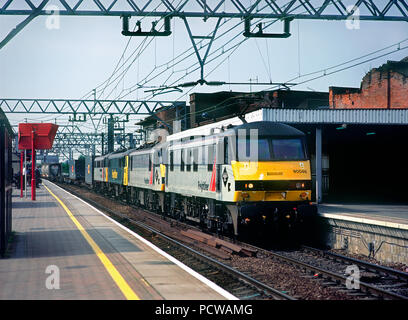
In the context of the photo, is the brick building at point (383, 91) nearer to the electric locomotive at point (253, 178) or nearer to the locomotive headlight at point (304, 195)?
the electric locomotive at point (253, 178)

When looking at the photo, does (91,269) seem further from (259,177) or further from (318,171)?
(318,171)

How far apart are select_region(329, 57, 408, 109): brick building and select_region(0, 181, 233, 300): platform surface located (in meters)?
24.6

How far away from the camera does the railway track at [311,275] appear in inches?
357

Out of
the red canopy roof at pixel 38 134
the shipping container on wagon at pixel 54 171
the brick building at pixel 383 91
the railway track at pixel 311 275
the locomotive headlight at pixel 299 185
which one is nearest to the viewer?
the railway track at pixel 311 275

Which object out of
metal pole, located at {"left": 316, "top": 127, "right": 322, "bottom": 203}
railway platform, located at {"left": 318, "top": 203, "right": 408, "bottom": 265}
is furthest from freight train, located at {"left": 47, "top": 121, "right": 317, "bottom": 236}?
metal pole, located at {"left": 316, "top": 127, "right": 322, "bottom": 203}

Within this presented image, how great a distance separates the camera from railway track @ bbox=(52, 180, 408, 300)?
29.7ft

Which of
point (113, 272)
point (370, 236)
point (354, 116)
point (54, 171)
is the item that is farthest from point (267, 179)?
point (54, 171)

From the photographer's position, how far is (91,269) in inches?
383

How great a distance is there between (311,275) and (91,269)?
4349 mm

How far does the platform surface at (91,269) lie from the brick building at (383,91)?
24.6 meters

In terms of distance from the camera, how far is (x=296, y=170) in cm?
1430

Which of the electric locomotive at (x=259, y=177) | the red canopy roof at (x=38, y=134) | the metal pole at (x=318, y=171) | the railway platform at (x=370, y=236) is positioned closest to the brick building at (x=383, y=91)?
the metal pole at (x=318, y=171)

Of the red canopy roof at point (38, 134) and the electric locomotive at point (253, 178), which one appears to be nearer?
the electric locomotive at point (253, 178)
